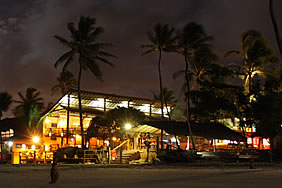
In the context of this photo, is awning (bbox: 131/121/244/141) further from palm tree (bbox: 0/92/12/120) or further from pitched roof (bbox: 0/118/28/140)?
palm tree (bbox: 0/92/12/120)

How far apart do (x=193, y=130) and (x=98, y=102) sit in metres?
18.7

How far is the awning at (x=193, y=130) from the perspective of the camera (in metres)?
29.2

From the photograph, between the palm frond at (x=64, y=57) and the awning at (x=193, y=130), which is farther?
the palm frond at (x=64, y=57)

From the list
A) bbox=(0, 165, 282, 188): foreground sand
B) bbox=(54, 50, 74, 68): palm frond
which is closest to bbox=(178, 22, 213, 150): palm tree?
bbox=(54, 50, 74, 68): palm frond

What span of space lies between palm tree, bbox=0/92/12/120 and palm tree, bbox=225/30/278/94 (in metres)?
32.0

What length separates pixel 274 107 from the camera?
29.8m

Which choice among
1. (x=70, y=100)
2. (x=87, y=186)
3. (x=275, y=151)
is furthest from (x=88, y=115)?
(x=87, y=186)

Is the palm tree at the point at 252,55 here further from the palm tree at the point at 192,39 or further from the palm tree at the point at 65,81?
the palm tree at the point at 65,81

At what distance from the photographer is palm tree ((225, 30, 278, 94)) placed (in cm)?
3394

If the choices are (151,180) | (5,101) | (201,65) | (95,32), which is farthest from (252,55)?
(5,101)

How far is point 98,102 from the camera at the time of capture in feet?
153

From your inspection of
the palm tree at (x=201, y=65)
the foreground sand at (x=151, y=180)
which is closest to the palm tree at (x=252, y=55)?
the palm tree at (x=201, y=65)

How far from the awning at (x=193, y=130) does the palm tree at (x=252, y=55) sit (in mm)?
4612

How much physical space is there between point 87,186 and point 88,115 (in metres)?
35.5
